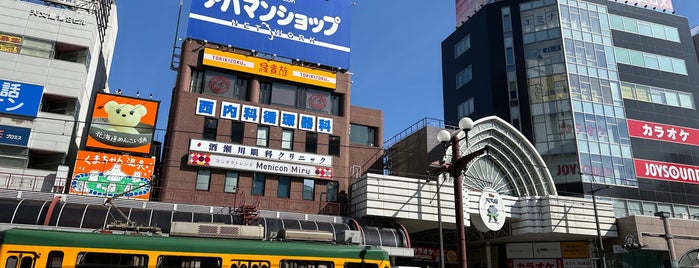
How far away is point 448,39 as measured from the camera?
6600 cm

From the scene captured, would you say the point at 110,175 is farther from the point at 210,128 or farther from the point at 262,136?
the point at 262,136

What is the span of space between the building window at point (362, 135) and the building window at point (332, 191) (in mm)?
5611

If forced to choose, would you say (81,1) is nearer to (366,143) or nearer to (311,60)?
(311,60)

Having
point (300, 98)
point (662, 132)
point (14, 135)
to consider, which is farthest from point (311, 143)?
point (662, 132)

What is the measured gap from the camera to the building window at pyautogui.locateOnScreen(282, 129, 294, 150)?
Answer: 33.9 meters

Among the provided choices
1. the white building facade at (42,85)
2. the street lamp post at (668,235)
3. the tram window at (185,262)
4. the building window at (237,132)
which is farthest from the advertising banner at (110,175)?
the street lamp post at (668,235)

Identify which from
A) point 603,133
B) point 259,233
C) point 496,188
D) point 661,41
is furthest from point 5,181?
point 661,41

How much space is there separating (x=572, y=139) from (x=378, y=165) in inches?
800

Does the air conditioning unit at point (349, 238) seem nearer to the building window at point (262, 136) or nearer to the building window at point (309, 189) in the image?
the building window at point (309, 189)

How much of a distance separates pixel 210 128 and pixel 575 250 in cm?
2823

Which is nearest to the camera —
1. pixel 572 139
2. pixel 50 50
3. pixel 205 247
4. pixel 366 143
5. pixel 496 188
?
pixel 205 247

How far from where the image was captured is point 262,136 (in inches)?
1325

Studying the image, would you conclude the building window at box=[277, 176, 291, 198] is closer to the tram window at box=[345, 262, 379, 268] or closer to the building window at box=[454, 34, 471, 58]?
the tram window at box=[345, 262, 379, 268]

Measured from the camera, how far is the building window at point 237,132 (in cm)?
3291
